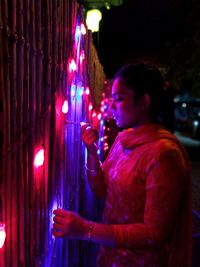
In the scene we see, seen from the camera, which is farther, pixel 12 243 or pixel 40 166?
pixel 40 166

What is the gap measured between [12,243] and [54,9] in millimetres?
1351

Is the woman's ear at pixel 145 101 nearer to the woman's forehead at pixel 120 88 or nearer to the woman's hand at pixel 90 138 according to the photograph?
the woman's forehead at pixel 120 88

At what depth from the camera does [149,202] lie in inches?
58.9

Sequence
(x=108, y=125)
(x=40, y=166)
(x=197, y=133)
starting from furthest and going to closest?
(x=197, y=133)
(x=108, y=125)
(x=40, y=166)

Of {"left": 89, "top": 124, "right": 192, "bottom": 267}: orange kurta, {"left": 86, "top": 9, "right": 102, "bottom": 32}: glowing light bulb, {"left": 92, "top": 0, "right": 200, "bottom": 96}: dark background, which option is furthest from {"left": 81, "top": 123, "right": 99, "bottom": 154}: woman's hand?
{"left": 92, "top": 0, "right": 200, "bottom": 96}: dark background

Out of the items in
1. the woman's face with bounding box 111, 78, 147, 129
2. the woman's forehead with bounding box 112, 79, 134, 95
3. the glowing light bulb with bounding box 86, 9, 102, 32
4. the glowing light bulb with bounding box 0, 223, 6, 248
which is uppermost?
the glowing light bulb with bounding box 86, 9, 102, 32

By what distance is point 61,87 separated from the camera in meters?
2.00

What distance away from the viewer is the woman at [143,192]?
4.84 feet

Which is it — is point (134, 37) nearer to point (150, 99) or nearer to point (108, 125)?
point (108, 125)

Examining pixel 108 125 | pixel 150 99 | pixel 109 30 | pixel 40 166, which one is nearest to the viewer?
pixel 40 166

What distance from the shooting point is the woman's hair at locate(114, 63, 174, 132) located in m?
1.73

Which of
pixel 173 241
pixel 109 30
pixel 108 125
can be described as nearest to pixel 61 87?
pixel 173 241

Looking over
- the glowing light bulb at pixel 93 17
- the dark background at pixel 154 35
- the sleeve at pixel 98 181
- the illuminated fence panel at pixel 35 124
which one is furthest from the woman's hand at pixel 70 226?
the dark background at pixel 154 35

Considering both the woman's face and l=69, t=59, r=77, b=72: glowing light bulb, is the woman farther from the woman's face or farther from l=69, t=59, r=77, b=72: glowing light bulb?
l=69, t=59, r=77, b=72: glowing light bulb
